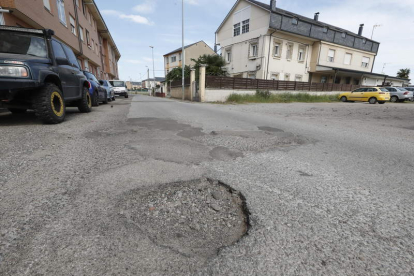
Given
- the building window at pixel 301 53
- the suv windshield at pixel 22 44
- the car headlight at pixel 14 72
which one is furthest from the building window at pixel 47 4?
the building window at pixel 301 53

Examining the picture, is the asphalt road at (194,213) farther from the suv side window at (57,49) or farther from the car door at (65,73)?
the suv side window at (57,49)

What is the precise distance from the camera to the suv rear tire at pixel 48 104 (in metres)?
4.04

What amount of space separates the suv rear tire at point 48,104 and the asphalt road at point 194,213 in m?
1.49

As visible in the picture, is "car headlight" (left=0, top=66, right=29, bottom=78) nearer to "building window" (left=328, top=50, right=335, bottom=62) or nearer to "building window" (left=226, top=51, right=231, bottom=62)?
"building window" (left=226, top=51, right=231, bottom=62)

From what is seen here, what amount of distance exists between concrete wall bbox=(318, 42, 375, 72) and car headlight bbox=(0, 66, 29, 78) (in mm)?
29569

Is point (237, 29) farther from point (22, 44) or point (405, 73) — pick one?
point (405, 73)

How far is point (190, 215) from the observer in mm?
1439

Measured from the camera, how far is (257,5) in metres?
21.8

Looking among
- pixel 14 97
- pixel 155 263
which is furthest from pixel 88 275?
pixel 14 97

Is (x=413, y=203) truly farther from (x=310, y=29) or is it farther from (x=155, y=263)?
(x=310, y=29)

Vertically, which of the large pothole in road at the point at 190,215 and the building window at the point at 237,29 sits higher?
the building window at the point at 237,29

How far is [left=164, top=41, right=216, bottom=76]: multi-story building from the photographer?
42781 mm

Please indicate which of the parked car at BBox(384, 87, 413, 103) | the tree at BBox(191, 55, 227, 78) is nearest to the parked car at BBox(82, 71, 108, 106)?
the tree at BBox(191, 55, 227, 78)

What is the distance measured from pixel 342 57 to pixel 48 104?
34.8 meters
